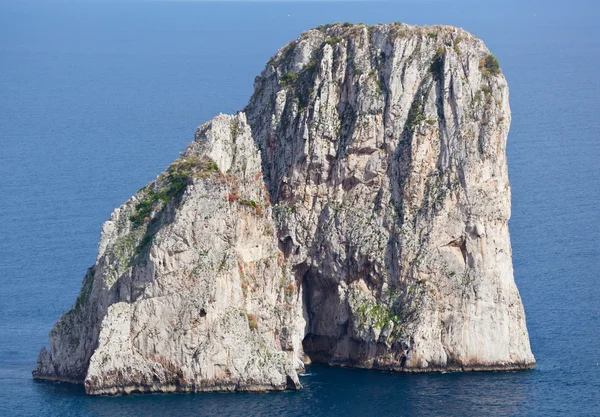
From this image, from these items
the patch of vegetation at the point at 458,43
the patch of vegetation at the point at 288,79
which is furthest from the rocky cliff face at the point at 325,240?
the patch of vegetation at the point at 458,43

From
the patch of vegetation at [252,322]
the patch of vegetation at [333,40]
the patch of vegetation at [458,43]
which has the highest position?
the patch of vegetation at [333,40]

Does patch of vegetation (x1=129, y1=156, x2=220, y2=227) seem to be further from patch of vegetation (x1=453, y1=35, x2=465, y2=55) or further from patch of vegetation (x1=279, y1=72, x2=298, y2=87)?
patch of vegetation (x1=453, y1=35, x2=465, y2=55)

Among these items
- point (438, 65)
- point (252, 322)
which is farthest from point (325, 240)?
point (438, 65)

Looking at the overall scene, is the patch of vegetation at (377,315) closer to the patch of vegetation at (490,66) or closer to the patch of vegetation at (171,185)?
the patch of vegetation at (171,185)

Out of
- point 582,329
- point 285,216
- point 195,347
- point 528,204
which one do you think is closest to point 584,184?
point 528,204

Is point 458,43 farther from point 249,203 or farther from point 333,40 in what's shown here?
point 249,203

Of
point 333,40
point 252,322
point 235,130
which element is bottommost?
point 252,322
